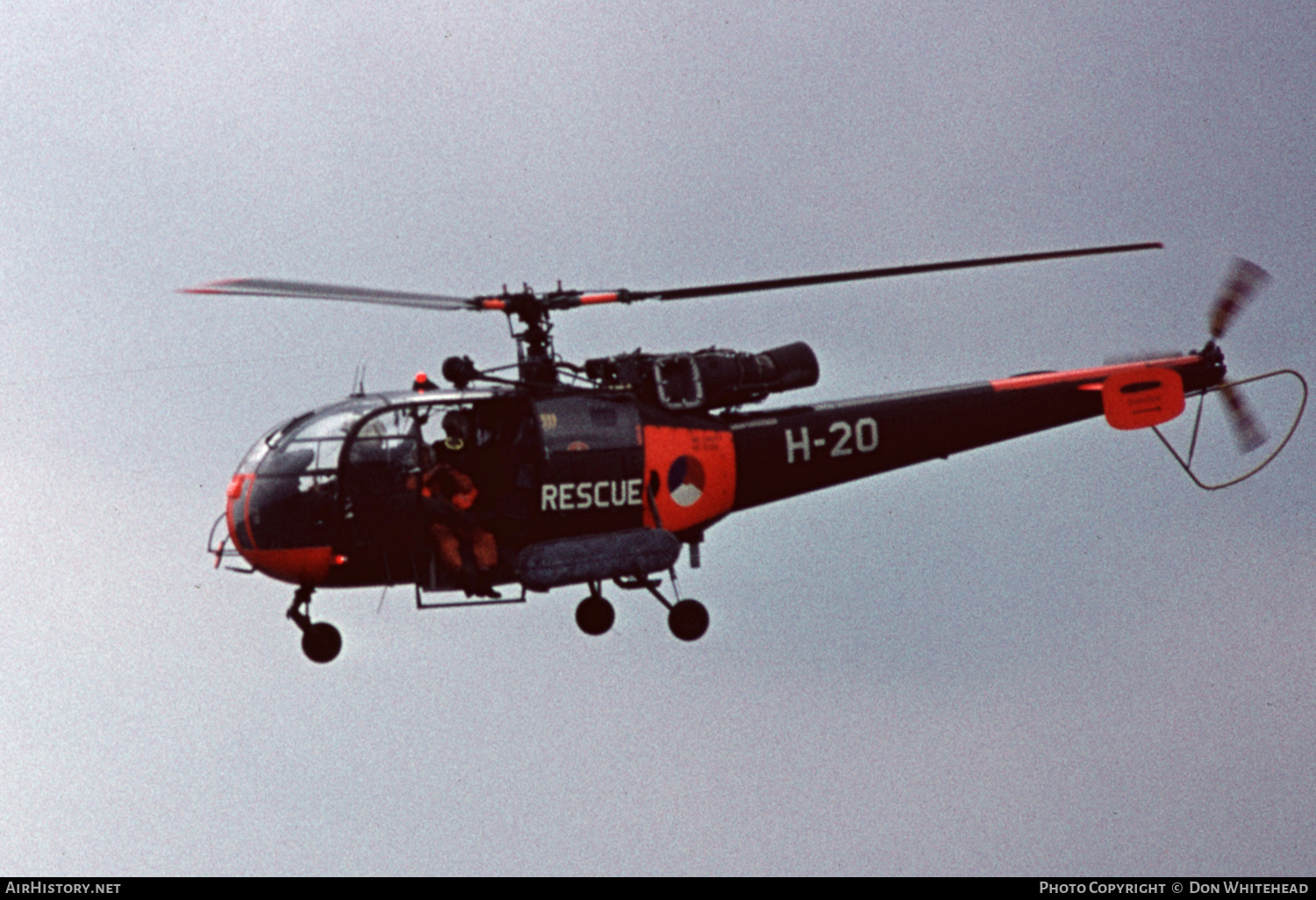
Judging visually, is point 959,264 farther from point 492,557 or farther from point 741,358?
point 492,557

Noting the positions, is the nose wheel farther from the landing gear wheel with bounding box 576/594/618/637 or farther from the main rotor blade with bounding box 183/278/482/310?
the main rotor blade with bounding box 183/278/482/310

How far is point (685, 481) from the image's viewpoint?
2289cm

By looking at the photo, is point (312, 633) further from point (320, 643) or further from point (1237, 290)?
point (1237, 290)

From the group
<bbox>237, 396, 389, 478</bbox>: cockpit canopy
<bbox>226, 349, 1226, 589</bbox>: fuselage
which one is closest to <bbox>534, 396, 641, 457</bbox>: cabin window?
<bbox>226, 349, 1226, 589</bbox>: fuselage

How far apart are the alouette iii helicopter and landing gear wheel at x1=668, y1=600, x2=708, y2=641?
0.02 meters

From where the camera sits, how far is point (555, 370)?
22250 millimetres

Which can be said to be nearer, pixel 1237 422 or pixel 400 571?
pixel 400 571

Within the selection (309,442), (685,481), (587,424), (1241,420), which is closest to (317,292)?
(309,442)

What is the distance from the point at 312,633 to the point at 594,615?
12.7 ft

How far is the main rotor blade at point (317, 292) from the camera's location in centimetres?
1742

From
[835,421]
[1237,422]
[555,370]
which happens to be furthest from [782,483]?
[1237,422]

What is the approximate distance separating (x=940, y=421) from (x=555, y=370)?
5765 millimetres

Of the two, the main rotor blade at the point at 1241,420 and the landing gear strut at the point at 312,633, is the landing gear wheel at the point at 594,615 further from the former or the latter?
the main rotor blade at the point at 1241,420

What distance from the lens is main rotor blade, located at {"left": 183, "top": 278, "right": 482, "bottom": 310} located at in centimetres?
1742
